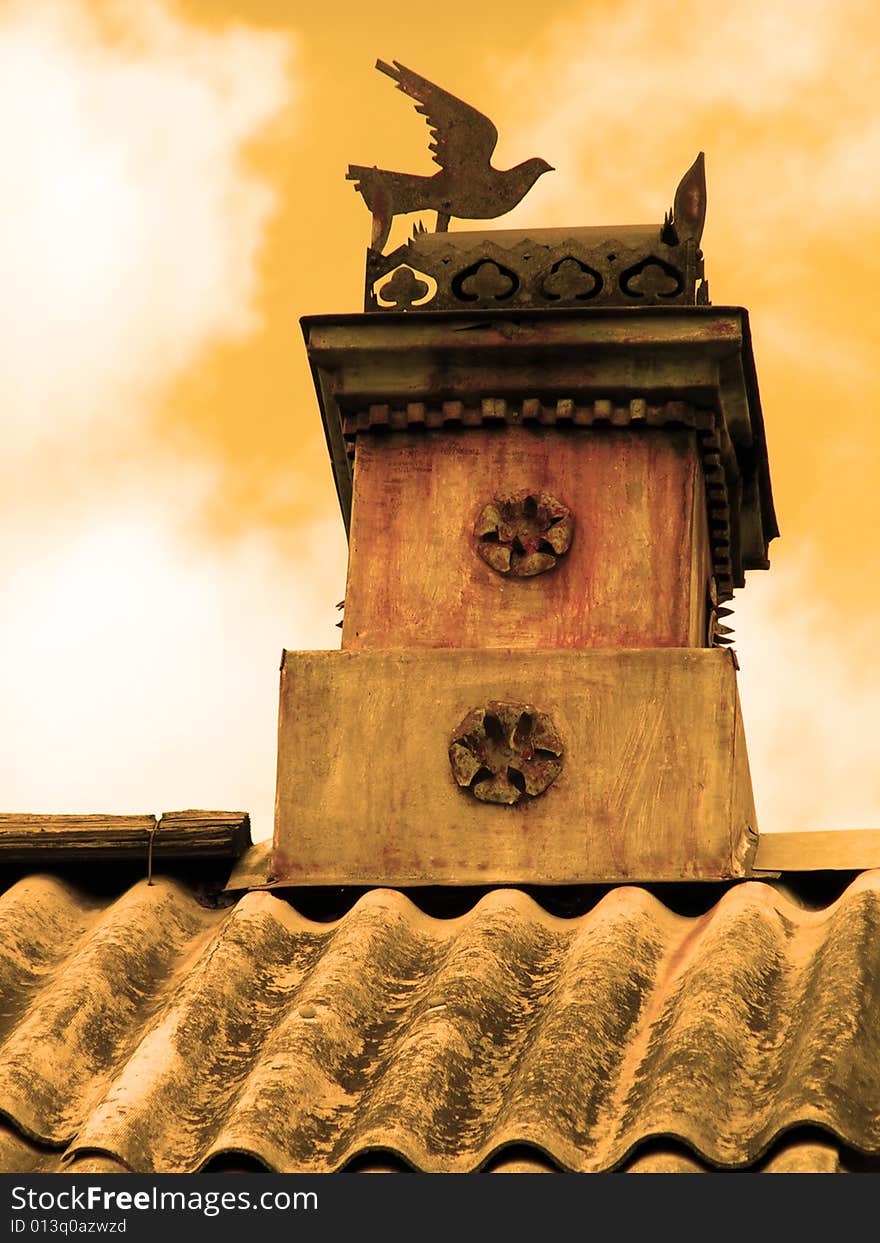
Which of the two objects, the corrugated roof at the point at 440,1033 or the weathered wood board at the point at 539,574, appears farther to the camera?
the weathered wood board at the point at 539,574

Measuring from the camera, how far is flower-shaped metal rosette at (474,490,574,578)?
894 centimetres

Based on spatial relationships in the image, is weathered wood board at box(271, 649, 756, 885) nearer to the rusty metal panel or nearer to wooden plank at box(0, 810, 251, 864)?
wooden plank at box(0, 810, 251, 864)

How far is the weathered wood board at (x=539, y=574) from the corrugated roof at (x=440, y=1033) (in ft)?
4.28

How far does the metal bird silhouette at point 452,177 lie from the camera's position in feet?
31.7

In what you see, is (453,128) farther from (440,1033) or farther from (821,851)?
(440,1033)

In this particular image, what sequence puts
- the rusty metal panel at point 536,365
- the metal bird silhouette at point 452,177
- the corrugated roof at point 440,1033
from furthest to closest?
the metal bird silhouette at point 452,177
the rusty metal panel at point 536,365
the corrugated roof at point 440,1033

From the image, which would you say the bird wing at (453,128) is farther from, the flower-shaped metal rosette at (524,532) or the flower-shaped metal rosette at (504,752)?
the flower-shaped metal rosette at (504,752)

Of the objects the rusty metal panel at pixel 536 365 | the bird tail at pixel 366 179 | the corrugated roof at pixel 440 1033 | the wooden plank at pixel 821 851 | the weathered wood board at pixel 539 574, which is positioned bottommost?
the corrugated roof at pixel 440 1033

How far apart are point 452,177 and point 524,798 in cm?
282

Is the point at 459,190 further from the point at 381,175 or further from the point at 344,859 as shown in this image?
the point at 344,859

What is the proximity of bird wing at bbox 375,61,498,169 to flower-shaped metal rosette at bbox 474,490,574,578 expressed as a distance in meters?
1.63

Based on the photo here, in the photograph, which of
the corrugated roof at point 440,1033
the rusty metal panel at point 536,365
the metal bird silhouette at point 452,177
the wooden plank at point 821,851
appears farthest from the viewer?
the metal bird silhouette at point 452,177

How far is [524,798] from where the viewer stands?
837cm

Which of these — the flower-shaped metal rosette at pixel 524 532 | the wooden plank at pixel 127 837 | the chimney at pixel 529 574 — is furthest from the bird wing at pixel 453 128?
the wooden plank at pixel 127 837
